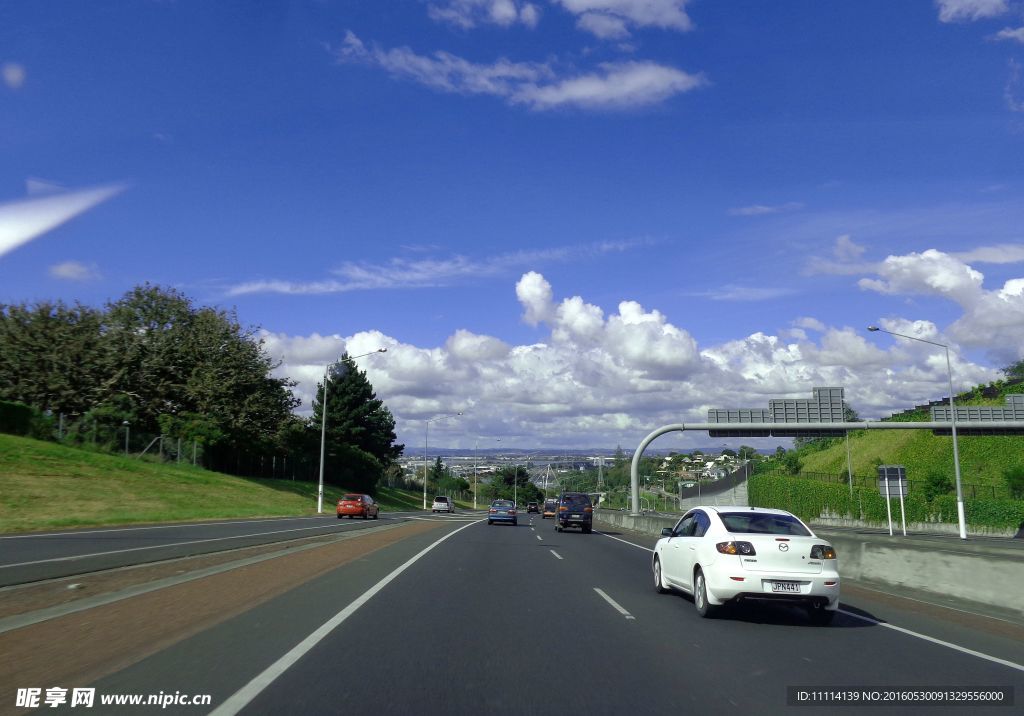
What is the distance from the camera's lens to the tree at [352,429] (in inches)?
3314

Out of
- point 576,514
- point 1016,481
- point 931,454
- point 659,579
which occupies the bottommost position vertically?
point 659,579

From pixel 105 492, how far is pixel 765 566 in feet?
117

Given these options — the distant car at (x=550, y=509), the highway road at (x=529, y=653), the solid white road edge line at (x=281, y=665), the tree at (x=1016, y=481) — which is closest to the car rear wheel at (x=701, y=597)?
the highway road at (x=529, y=653)

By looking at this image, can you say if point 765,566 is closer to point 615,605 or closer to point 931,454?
point 615,605

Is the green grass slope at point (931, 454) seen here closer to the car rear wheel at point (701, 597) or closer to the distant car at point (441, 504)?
the distant car at point (441, 504)

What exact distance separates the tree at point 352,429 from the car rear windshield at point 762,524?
73.7 meters

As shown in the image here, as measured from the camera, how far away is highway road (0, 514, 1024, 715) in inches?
263

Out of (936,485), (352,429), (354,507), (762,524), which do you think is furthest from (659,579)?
(352,429)

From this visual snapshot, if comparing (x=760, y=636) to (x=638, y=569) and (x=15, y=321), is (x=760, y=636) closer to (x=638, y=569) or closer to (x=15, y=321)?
(x=638, y=569)

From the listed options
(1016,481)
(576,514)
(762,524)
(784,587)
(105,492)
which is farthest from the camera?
(1016,481)

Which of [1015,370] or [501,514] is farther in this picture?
[1015,370]

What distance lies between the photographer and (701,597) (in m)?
11.4

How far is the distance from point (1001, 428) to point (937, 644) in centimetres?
4530

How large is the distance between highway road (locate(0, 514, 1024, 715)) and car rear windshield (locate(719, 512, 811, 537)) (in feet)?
3.95
